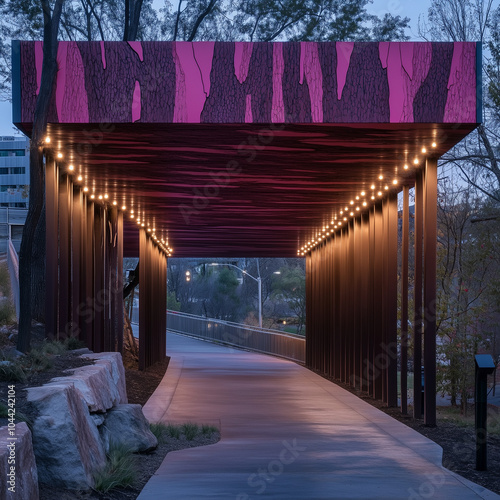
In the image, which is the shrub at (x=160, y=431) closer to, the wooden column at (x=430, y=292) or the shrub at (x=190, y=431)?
the shrub at (x=190, y=431)

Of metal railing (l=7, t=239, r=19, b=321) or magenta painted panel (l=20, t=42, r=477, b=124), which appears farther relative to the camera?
metal railing (l=7, t=239, r=19, b=321)

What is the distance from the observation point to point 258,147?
1129 centimetres

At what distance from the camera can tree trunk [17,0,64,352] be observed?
9555 mm

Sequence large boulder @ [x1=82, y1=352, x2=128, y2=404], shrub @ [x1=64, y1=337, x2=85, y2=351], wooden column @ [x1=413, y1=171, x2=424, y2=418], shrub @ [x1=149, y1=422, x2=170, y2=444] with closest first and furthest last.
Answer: large boulder @ [x1=82, y1=352, x2=128, y2=404], shrub @ [x1=149, y1=422, x2=170, y2=444], shrub @ [x1=64, y1=337, x2=85, y2=351], wooden column @ [x1=413, y1=171, x2=424, y2=418]

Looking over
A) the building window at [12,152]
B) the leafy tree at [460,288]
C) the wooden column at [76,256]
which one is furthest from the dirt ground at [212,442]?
the building window at [12,152]

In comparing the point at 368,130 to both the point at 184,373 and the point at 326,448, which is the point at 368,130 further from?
the point at 184,373

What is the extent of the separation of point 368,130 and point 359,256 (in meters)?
7.65


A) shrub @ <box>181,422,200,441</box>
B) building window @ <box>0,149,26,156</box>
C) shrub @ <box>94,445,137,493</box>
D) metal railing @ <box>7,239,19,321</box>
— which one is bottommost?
shrub @ <box>181,422,200,441</box>

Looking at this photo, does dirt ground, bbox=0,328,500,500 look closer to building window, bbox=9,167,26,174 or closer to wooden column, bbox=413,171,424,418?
wooden column, bbox=413,171,424,418

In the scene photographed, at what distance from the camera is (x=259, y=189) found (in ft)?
50.0

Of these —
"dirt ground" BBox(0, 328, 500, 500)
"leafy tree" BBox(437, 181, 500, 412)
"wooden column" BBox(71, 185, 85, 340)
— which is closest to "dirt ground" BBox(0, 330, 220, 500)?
"dirt ground" BBox(0, 328, 500, 500)

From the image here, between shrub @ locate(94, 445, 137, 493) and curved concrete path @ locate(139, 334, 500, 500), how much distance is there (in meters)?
0.20

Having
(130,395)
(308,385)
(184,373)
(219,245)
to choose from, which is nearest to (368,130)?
(130,395)

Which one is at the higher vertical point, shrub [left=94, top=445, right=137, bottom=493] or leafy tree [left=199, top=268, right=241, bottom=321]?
shrub [left=94, top=445, right=137, bottom=493]
